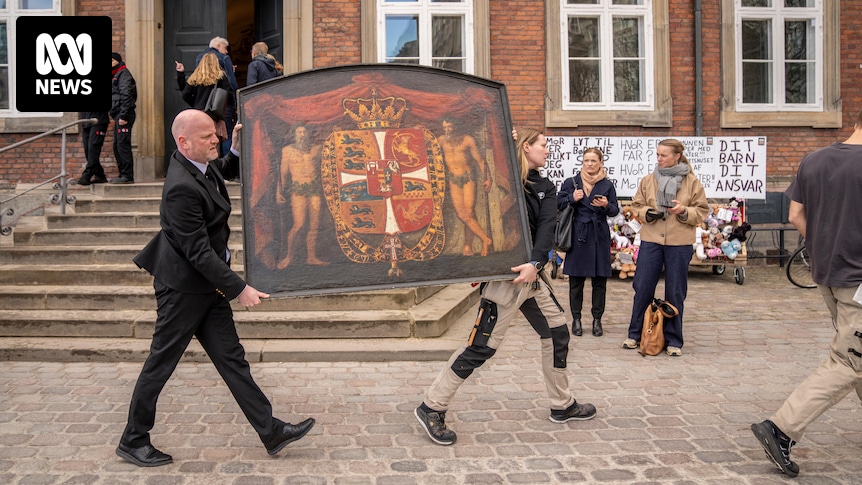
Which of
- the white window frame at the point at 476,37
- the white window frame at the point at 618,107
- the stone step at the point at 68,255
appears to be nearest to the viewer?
the stone step at the point at 68,255

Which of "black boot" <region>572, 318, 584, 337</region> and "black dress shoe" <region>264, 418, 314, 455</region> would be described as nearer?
"black dress shoe" <region>264, 418, 314, 455</region>

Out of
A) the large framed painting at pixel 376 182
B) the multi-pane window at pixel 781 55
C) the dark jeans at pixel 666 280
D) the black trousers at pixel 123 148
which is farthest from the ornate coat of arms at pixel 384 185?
the multi-pane window at pixel 781 55

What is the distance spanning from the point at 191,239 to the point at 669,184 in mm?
4307

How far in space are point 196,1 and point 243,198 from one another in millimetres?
8809

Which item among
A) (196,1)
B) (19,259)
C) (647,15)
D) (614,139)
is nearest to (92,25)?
(196,1)

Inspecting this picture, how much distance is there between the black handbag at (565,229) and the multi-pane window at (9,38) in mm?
8224

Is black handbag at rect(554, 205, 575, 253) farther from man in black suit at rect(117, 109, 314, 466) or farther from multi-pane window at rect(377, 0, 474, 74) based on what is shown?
multi-pane window at rect(377, 0, 474, 74)

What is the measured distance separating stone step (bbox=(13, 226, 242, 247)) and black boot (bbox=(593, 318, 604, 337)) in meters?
3.94

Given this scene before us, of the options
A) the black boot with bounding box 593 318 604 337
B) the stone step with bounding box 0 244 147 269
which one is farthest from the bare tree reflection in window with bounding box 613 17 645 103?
the stone step with bounding box 0 244 147 269

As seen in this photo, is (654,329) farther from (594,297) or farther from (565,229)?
(565,229)

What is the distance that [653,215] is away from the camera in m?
6.35

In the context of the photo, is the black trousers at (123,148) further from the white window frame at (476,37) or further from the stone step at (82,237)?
the white window frame at (476,37)

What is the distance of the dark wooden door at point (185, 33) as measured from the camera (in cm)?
1095

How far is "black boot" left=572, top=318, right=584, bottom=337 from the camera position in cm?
696
